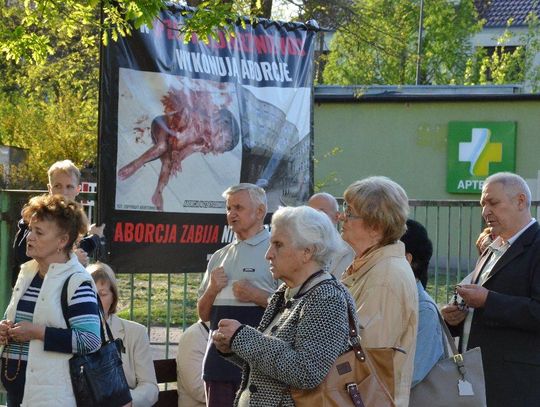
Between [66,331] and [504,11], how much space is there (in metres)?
40.7

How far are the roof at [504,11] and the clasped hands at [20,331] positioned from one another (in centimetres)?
3906

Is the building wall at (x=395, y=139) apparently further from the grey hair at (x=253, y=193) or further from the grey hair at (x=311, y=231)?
the grey hair at (x=311, y=231)

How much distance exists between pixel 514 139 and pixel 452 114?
143 centimetres

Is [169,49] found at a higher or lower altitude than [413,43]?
lower

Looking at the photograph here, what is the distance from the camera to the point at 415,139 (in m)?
22.4

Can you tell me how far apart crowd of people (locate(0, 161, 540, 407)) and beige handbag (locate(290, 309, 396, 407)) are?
0.12 feet

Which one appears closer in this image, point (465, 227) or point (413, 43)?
point (465, 227)

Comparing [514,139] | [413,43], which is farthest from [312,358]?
[413,43]

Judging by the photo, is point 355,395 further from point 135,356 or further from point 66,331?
point 135,356

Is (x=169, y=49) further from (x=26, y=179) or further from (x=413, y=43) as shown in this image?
(x=413, y=43)

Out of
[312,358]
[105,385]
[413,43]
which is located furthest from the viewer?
[413,43]

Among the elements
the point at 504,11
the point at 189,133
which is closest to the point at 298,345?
the point at 189,133

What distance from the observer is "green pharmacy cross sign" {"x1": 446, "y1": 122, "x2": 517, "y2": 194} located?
2178 cm

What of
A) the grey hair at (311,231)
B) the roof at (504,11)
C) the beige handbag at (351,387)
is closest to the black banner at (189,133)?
the grey hair at (311,231)
